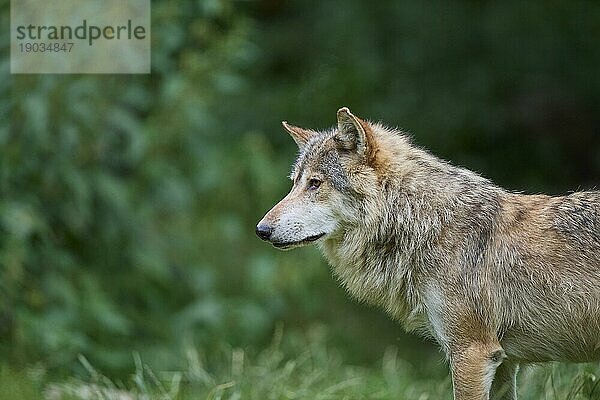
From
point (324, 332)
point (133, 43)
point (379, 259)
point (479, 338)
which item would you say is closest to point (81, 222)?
point (133, 43)

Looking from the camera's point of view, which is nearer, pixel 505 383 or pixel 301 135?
pixel 505 383

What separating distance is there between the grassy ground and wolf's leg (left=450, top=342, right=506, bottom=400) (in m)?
0.86

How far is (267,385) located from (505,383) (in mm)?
1694

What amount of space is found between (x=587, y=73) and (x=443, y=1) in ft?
5.47

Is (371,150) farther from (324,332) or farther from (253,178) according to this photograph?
(324,332)

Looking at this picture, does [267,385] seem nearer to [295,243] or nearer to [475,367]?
[295,243]

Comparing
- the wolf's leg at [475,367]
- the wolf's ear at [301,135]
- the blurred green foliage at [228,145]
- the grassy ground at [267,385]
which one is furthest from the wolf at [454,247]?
the blurred green foliage at [228,145]

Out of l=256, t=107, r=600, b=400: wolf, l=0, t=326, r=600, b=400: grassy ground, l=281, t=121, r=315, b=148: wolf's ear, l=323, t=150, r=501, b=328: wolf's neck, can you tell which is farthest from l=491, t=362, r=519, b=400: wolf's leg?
l=281, t=121, r=315, b=148: wolf's ear

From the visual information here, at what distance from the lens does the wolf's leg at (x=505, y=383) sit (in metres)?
5.20

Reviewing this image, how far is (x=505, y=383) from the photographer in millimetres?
5211

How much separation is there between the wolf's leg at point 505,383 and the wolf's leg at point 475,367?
0.43 meters

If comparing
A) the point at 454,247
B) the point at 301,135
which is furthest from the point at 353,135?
the point at 454,247

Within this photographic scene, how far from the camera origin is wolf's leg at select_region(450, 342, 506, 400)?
4746 mm

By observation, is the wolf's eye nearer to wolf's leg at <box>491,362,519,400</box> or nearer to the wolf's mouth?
the wolf's mouth
